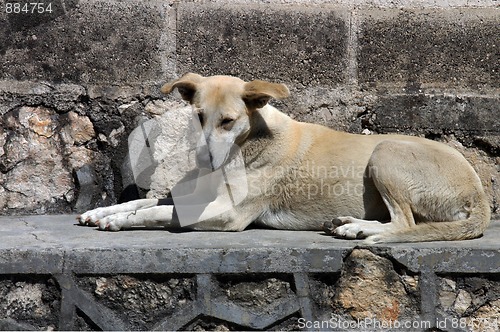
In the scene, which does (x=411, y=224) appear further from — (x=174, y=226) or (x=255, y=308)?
(x=174, y=226)

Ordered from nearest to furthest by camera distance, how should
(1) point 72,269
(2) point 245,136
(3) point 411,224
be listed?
1. (1) point 72,269
2. (3) point 411,224
3. (2) point 245,136

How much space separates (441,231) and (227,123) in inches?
51.8

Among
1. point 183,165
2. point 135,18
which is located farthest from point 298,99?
point 135,18

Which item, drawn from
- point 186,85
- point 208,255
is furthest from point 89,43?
point 208,255

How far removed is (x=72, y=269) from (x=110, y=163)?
1323 mm

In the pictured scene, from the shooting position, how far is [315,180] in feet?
14.8

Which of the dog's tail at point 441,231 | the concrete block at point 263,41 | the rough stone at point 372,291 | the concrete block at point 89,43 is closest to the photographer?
the rough stone at point 372,291

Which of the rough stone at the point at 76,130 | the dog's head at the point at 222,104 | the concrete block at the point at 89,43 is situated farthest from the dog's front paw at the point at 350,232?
the rough stone at the point at 76,130

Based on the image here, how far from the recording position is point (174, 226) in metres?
4.31

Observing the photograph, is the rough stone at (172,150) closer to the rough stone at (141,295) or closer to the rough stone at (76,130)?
the rough stone at (76,130)

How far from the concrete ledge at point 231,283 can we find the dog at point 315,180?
0.30 m

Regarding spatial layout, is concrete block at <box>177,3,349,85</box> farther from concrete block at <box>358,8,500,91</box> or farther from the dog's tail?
the dog's tail

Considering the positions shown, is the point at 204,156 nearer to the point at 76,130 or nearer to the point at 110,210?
the point at 110,210

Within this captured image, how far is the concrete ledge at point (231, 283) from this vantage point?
11.9ft
